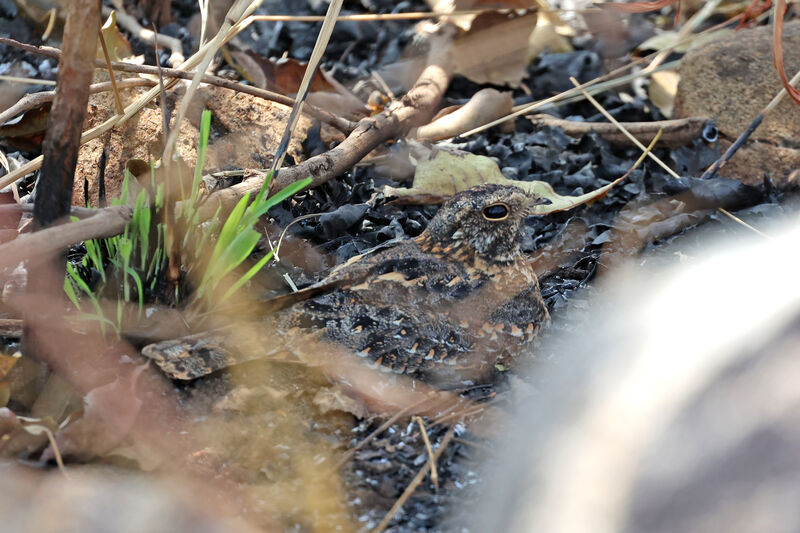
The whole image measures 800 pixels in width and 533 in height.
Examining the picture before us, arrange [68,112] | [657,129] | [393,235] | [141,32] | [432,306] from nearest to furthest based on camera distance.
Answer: [68,112]
[432,306]
[393,235]
[657,129]
[141,32]

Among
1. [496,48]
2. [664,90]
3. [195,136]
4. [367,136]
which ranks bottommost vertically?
[664,90]

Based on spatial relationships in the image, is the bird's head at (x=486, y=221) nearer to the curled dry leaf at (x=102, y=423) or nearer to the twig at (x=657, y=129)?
the curled dry leaf at (x=102, y=423)

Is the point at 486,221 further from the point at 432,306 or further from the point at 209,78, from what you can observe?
the point at 209,78

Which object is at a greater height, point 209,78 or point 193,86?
point 193,86

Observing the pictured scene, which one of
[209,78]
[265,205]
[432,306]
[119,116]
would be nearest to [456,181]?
[432,306]

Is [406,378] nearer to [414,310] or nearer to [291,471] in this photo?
[414,310]

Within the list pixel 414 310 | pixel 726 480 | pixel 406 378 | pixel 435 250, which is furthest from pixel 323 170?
pixel 726 480

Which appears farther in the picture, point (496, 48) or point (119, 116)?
point (496, 48)
